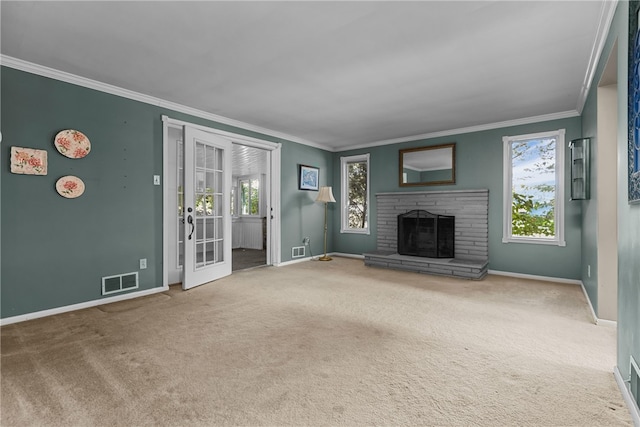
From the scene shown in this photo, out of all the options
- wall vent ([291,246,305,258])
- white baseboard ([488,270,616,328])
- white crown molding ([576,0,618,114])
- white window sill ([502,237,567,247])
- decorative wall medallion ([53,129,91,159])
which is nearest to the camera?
white crown molding ([576,0,618,114])

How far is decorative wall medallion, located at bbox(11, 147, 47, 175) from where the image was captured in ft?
9.19

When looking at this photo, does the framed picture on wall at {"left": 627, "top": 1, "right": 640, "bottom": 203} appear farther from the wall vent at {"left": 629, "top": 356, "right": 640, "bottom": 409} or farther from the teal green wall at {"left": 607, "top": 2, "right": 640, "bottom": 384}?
the wall vent at {"left": 629, "top": 356, "right": 640, "bottom": 409}

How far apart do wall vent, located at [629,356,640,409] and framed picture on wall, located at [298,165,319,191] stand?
5.01m

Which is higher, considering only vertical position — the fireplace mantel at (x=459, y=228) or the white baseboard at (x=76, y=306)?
the fireplace mantel at (x=459, y=228)

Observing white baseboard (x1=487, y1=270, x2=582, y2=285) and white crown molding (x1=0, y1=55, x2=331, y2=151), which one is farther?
white baseboard (x1=487, y1=270, x2=582, y2=285)

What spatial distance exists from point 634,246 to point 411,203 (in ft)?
13.6

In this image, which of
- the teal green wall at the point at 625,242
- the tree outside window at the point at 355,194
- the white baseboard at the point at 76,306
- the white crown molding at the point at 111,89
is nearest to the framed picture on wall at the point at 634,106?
the teal green wall at the point at 625,242

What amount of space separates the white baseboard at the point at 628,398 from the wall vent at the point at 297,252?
4.61m

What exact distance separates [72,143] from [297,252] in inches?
150

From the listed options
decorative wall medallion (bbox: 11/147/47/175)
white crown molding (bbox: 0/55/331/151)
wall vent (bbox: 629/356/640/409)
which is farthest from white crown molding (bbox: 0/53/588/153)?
wall vent (bbox: 629/356/640/409)

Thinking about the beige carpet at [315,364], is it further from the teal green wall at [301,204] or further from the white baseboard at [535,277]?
the teal green wall at [301,204]

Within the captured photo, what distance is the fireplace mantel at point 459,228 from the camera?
479cm

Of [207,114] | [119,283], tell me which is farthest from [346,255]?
[119,283]

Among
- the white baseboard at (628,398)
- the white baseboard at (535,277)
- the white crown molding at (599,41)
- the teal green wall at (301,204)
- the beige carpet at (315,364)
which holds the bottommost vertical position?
the beige carpet at (315,364)
